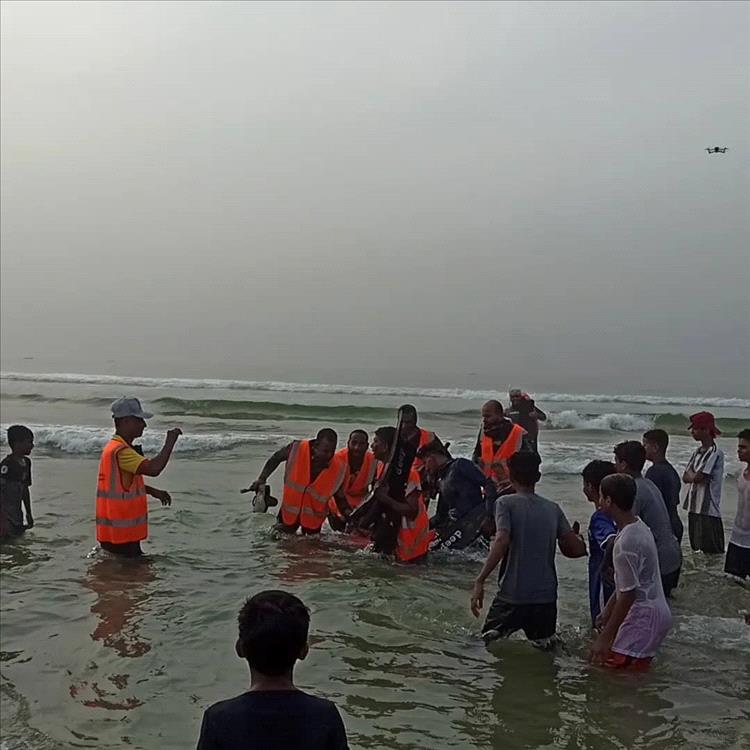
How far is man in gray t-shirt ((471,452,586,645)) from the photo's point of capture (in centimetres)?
551

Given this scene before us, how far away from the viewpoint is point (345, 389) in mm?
40438

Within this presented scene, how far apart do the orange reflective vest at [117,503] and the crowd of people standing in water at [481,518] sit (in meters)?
0.01

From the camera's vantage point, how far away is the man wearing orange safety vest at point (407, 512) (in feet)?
26.9

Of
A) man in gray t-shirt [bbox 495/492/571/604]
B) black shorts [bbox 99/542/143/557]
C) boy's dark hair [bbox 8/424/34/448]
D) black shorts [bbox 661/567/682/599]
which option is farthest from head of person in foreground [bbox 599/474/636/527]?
boy's dark hair [bbox 8/424/34/448]

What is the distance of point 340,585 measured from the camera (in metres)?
7.81

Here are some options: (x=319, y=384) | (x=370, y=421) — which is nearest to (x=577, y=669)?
(x=370, y=421)

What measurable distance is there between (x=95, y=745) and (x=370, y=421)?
81.8ft

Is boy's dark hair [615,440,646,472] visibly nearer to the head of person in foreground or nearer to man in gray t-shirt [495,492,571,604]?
man in gray t-shirt [495,492,571,604]

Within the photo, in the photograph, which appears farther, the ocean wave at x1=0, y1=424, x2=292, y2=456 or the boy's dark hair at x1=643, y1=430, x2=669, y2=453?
the ocean wave at x1=0, y1=424, x2=292, y2=456

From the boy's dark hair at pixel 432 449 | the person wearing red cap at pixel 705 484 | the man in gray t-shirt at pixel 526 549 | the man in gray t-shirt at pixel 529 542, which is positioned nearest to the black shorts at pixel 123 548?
the boy's dark hair at pixel 432 449

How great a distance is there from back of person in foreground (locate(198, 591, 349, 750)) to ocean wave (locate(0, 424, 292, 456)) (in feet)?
54.1

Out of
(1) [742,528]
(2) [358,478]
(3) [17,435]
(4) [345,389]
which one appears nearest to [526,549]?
(1) [742,528]

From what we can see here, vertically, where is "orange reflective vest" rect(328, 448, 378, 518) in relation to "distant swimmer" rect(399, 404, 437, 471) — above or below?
below

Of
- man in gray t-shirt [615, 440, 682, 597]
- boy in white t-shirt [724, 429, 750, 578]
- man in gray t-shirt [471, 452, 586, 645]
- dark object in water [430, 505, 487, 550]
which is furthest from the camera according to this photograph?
dark object in water [430, 505, 487, 550]
